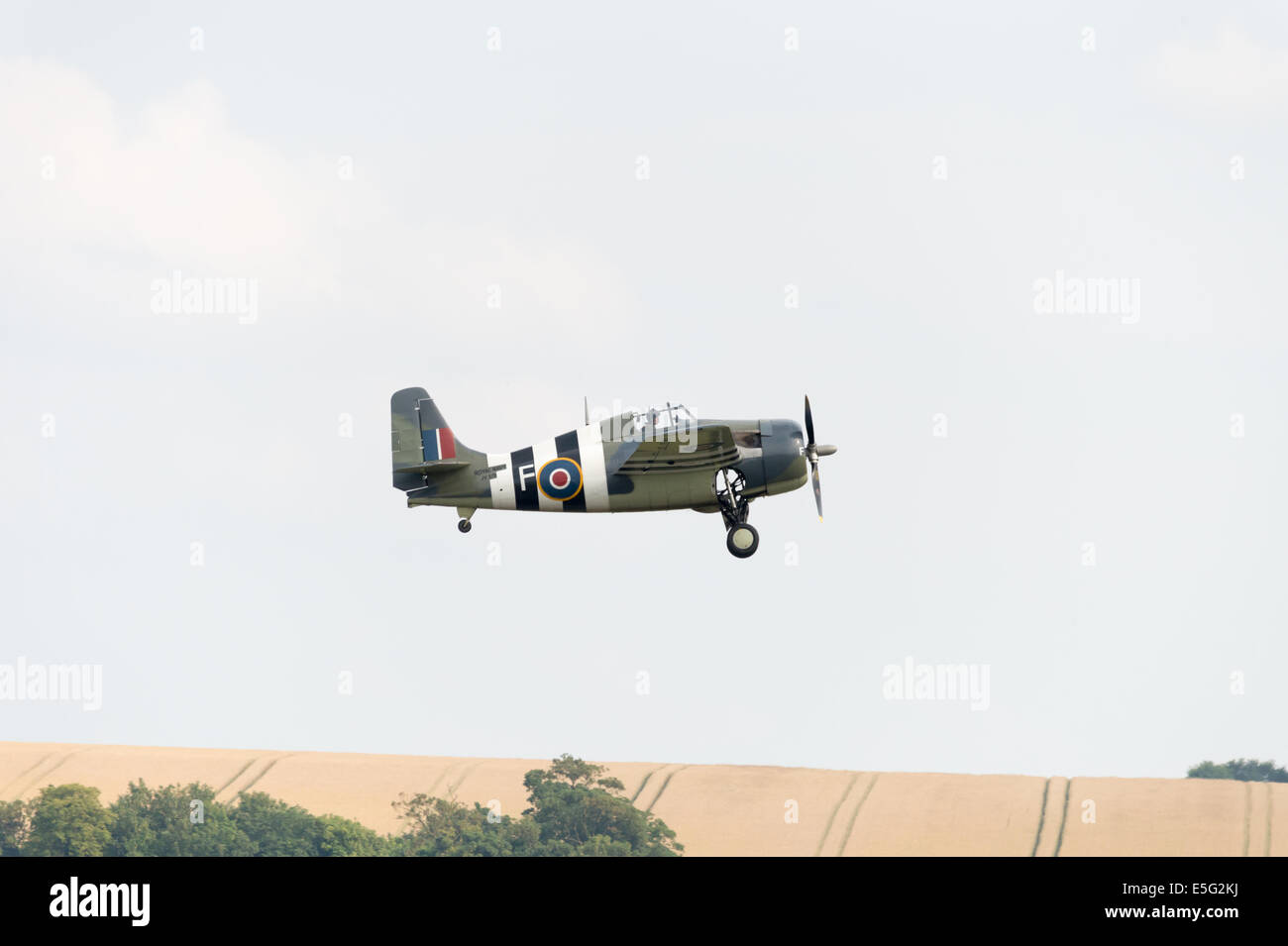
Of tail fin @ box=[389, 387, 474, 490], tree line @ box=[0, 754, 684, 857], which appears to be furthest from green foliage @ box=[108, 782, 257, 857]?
tail fin @ box=[389, 387, 474, 490]

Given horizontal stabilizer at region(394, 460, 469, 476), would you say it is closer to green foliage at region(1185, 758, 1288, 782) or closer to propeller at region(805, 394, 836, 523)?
propeller at region(805, 394, 836, 523)

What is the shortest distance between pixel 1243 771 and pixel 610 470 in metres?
156

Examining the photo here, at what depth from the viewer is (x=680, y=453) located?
164 ft

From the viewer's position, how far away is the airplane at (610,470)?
165ft

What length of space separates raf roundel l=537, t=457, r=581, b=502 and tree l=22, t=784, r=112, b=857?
105520 mm

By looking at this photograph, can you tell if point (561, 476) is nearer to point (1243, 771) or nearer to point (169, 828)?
point (169, 828)

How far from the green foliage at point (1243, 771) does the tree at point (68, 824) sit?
334ft

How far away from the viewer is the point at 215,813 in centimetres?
15212

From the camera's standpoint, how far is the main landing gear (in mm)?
51062
